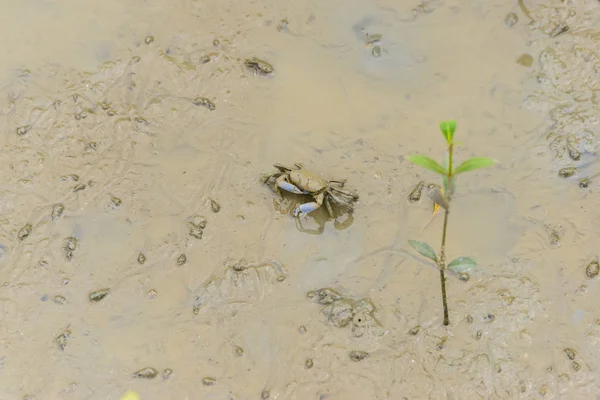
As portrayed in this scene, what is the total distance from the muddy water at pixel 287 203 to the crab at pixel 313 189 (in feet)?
0.41

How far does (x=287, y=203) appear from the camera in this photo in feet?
13.5

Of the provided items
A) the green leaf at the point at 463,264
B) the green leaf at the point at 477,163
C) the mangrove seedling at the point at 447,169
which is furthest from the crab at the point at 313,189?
the green leaf at the point at 477,163

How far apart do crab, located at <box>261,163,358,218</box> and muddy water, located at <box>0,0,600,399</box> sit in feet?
0.41

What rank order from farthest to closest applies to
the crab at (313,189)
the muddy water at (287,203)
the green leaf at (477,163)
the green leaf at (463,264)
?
the crab at (313,189) < the muddy water at (287,203) < the green leaf at (463,264) < the green leaf at (477,163)

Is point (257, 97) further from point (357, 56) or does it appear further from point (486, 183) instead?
point (486, 183)

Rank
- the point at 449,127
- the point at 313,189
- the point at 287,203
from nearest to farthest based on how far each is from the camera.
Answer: the point at 449,127
the point at 313,189
the point at 287,203

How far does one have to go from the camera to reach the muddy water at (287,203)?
3.64 meters

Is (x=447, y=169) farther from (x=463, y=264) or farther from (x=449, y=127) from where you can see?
(x=463, y=264)

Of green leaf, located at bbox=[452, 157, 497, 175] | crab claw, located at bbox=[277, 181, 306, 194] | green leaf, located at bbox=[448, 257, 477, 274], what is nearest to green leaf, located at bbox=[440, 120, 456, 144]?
green leaf, located at bbox=[452, 157, 497, 175]

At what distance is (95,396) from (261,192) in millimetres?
1918

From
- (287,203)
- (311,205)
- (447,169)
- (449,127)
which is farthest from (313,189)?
(449,127)

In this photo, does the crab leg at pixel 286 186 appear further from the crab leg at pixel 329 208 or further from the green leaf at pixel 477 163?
the green leaf at pixel 477 163

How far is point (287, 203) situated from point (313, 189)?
11.9 inches

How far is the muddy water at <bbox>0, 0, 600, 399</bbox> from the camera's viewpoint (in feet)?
11.9
